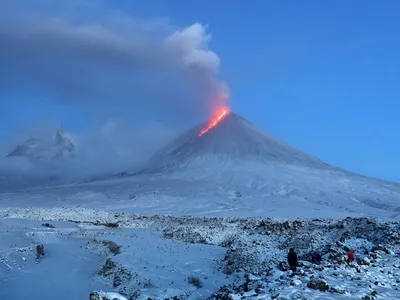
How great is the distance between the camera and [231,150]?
136 m

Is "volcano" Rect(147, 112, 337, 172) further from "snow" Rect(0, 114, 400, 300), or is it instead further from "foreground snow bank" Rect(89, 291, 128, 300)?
"foreground snow bank" Rect(89, 291, 128, 300)

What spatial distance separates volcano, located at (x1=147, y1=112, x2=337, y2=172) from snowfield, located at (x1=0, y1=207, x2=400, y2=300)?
83331mm

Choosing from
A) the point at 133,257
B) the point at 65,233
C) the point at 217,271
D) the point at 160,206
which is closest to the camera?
the point at 217,271

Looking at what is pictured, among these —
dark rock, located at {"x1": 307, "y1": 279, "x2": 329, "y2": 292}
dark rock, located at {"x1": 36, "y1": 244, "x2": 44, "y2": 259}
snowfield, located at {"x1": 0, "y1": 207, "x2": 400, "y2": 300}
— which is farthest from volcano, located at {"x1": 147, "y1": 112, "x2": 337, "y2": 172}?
dark rock, located at {"x1": 307, "y1": 279, "x2": 329, "y2": 292}

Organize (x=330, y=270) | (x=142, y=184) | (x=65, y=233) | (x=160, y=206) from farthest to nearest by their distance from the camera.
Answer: (x=142, y=184)
(x=160, y=206)
(x=65, y=233)
(x=330, y=270)

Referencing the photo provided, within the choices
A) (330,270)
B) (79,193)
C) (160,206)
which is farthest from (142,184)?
(330,270)

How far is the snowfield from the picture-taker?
14.8m

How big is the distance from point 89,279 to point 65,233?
16138 mm

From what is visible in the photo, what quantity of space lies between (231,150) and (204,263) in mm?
108966

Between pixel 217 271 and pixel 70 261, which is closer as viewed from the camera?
pixel 217 271

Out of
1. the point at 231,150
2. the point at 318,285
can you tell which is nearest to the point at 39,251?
the point at 318,285

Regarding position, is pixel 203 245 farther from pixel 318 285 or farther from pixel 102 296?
pixel 102 296

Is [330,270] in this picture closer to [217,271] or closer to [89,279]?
[217,271]

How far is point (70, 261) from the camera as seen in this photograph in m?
31.6
